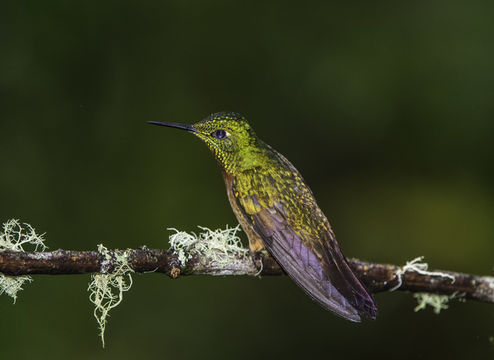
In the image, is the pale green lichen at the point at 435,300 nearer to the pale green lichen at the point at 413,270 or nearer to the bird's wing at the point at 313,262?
the pale green lichen at the point at 413,270

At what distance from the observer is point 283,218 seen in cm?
281

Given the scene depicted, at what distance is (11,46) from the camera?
4.73 metres

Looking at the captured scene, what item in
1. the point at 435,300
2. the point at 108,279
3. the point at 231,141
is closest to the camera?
the point at 108,279

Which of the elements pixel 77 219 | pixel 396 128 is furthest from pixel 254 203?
pixel 396 128

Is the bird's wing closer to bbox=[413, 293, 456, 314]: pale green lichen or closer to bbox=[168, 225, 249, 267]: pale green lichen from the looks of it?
bbox=[168, 225, 249, 267]: pale green lichen

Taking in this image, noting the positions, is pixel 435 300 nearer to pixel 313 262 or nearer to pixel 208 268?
pixel 313 262

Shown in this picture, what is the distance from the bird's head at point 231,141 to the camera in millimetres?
3023

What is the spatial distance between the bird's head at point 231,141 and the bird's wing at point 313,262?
0.72ft

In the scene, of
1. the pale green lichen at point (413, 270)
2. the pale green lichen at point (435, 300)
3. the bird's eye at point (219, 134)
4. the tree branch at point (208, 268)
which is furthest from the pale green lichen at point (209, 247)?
the pale green lichen at point (435, 300)

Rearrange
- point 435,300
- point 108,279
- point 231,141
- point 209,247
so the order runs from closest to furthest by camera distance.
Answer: point 108,279 → point 209,247 → point 231,141 → point 435,300

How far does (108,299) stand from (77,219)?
1916mm

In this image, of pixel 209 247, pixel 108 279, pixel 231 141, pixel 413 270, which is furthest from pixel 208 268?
pixel 413 270

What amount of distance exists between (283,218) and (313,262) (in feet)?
0.93

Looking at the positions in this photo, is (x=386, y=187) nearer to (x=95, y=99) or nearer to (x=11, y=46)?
(x=95, y=99)
